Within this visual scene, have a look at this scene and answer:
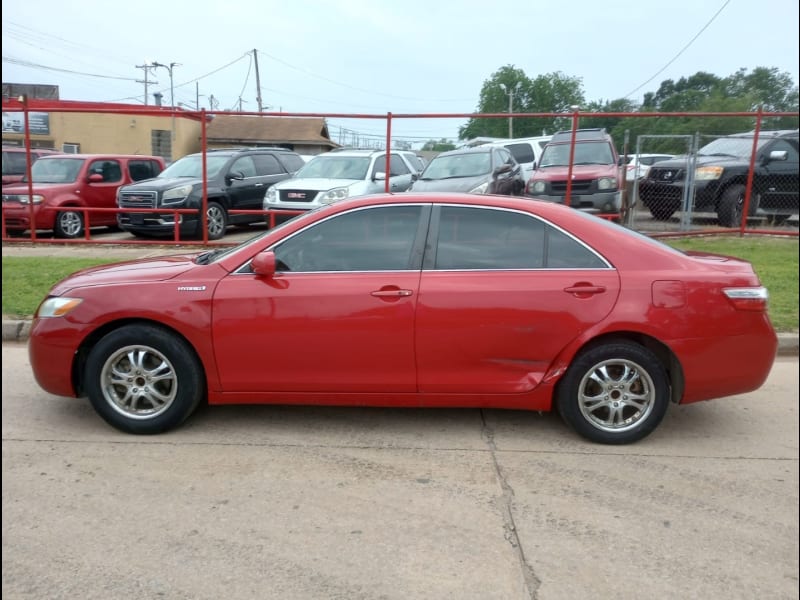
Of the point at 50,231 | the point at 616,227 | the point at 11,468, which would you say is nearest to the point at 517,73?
the point at 50,231

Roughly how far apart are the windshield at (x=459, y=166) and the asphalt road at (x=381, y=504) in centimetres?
728

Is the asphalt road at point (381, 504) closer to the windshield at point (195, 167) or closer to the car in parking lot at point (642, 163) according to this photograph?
the car in parking lot at point (642, 163)

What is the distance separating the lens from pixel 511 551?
2.96m

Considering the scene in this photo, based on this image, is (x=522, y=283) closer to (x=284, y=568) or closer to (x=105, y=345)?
(x=284, y=568)

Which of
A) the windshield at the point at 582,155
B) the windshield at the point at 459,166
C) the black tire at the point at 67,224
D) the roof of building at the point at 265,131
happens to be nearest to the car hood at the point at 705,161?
the windshield at the point at 582,155

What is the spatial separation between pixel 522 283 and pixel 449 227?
60cm

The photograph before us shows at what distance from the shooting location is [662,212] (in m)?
11.6

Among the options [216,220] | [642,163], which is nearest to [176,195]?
[216,220]

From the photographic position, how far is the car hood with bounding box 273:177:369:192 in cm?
1098

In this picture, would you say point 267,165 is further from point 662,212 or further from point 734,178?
point 734,178

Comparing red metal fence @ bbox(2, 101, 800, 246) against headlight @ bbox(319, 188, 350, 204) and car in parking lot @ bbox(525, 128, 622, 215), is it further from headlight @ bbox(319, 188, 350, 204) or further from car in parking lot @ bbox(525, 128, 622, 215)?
headlight @ bbox(319, 188, 350, 204)

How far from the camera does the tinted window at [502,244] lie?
4.08 m

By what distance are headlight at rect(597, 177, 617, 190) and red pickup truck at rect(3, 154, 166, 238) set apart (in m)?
9.35

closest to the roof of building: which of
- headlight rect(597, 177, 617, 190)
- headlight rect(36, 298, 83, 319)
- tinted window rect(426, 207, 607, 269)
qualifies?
headlight rect(597, 177, 617, 190)
